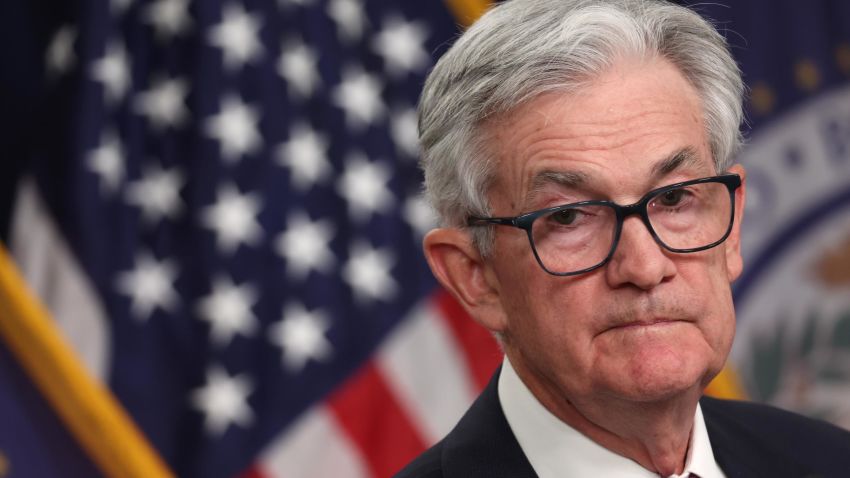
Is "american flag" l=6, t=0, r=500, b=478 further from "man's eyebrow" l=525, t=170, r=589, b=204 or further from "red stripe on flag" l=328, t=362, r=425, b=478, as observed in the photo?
"man's eyebrow" l=525, t=170, r=589, b=204

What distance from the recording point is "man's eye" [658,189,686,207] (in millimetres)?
1398

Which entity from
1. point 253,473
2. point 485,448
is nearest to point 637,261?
point 485,448

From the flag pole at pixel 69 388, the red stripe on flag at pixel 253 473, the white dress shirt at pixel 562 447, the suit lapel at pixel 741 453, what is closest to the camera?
the white dress shirt at pixel 562 447

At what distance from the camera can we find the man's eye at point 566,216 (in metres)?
1.40

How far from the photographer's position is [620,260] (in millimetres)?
1368

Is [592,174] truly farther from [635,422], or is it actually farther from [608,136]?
[635,422]

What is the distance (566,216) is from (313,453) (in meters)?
2.09

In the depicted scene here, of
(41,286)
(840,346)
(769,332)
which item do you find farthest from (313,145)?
(840,346)

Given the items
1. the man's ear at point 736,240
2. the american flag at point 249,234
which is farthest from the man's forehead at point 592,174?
the american flag at point 249,234

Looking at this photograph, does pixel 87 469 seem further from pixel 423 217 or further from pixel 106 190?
pixel 423 217

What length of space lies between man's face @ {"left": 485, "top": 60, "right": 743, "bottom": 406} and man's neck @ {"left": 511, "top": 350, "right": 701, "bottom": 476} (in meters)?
0.03

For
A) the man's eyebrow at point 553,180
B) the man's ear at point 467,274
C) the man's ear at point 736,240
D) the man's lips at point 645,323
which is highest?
the man's eyebrow at point 553,180

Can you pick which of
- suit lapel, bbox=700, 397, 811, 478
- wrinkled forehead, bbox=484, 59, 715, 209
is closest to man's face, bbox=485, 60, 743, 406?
wrinkled forehead, bbox=484, 59, 715, 209

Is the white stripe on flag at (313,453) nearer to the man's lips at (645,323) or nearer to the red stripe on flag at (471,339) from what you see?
the red stripe on flag at (471,339)
